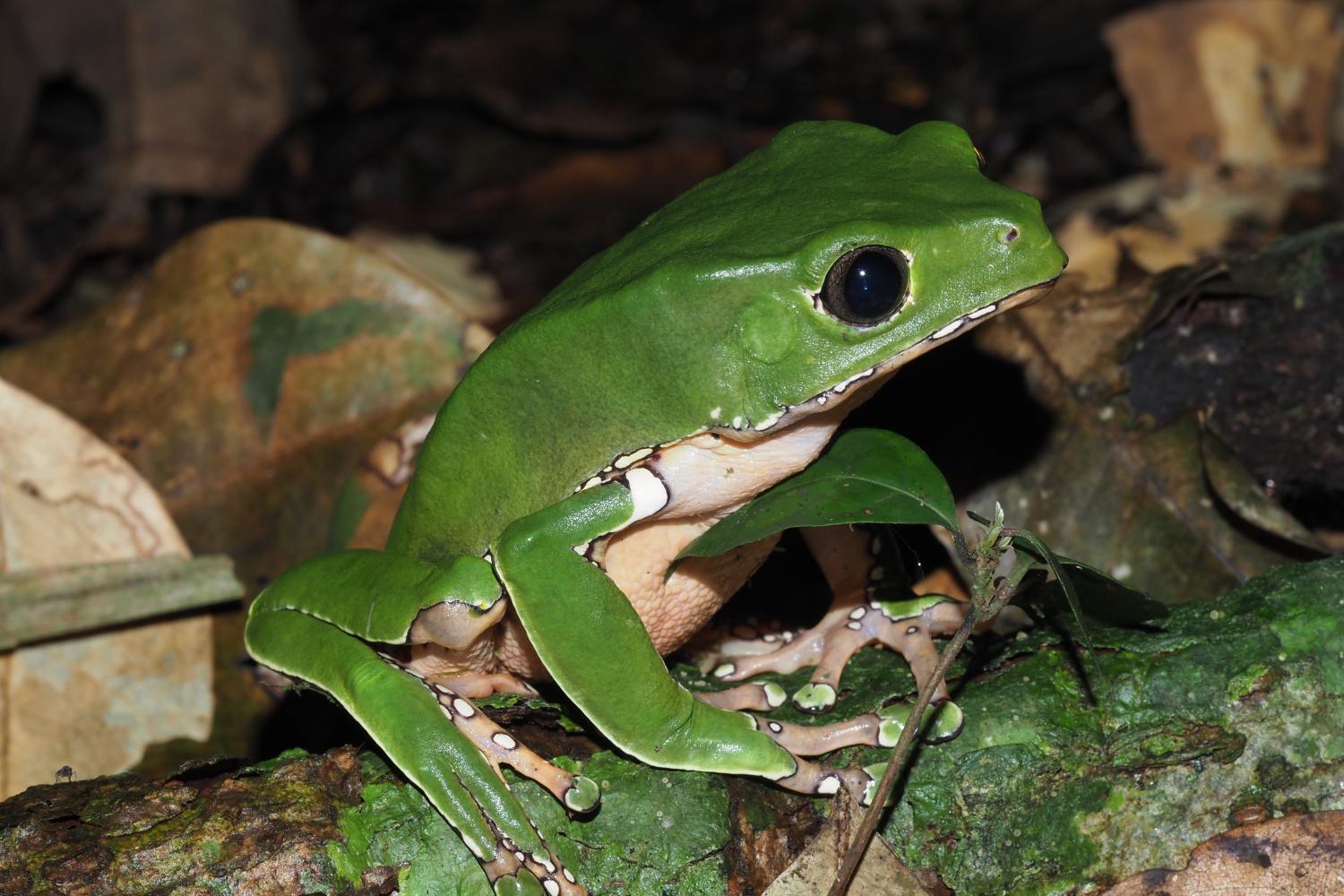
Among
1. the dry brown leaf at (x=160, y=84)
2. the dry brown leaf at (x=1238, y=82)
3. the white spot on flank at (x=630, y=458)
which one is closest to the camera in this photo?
the white spot on flank at (x=630, y=458)

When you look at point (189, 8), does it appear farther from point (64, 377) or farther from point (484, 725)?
point (484, 725)

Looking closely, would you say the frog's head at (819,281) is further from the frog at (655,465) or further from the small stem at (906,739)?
the small stem at (906,739)

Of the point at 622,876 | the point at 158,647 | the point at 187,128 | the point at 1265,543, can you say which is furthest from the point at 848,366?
the point at 187,128

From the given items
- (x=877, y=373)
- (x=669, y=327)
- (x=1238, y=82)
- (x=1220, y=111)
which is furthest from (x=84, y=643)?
(x=1238, y=82)

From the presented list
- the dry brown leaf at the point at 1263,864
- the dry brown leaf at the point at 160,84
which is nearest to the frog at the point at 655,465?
the dry brown leaf at the point at 1263,864

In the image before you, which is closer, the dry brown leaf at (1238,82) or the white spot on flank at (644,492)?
the white spot on flank at (644,492)

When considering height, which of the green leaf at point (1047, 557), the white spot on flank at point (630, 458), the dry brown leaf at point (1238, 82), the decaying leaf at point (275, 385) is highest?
the green leaf at point (1047, 557)

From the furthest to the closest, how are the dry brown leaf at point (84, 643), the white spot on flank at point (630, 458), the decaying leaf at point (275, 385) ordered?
1. the decaying leaf at point (275, 385)
2. the dry brown leaf at point (84, 643)
3. the white spot on flank at point (630, 458)
